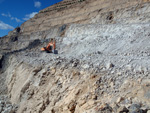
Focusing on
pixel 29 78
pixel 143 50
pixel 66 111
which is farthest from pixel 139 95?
pixel 29 78

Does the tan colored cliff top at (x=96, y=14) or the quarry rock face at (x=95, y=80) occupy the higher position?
the tan colored cliff top at (x=96, y=14)

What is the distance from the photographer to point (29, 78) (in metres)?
7.00

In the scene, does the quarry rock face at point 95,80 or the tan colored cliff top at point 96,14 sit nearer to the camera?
the quarry rock face at point 95,80

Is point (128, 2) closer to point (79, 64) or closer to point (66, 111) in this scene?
point (79, 64)

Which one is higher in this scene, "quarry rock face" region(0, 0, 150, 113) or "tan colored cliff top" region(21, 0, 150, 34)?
"tan colored cliff top" region(21, 0, 150, 34)

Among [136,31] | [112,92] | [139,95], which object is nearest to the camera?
[139,95]

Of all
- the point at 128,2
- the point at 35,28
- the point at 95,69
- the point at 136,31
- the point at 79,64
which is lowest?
the point at 95,69

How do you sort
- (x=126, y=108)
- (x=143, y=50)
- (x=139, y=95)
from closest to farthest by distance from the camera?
(x=126, y=108) < (x=139, y=95) < (x=143, y=50)

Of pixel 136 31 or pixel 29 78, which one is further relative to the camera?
pixel 136 31

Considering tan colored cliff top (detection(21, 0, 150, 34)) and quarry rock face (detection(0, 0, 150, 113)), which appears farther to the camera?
tan colored cliff top (detection(21, 0, 150, 34))

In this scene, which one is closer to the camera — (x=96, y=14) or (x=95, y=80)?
(x=95, y=80)

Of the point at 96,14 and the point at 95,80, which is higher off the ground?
the point at 96,14

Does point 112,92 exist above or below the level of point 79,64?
below

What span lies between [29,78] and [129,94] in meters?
5.00
